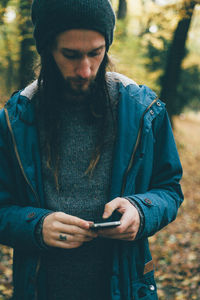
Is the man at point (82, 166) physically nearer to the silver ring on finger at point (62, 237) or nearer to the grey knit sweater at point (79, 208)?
the grey knit sweater at point (79, 208)

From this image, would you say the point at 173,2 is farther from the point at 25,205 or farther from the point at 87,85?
the point at 25,205

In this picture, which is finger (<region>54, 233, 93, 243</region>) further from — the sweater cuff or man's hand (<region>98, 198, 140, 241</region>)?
the sweater cuff

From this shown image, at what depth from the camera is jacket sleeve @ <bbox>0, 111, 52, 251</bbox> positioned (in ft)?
5.08

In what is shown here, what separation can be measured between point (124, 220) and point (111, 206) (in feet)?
0.32

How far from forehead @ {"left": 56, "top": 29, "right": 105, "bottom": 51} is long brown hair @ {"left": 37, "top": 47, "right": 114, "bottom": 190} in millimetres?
189

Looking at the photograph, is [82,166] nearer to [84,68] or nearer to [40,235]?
[40,235]

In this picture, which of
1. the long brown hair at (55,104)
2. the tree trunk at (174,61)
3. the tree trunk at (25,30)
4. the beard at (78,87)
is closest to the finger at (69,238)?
the long brown hair at (55,104)

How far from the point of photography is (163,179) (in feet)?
5.84

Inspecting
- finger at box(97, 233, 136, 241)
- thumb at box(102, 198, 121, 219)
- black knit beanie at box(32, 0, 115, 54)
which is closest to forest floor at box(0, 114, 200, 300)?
finger at box(97, 233, 136, 241)

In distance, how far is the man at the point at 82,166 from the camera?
1582 mm

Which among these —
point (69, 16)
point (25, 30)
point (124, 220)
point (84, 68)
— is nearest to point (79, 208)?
point (124, 220)

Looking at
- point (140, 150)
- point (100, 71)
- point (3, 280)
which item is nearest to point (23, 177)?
point (140, 150)

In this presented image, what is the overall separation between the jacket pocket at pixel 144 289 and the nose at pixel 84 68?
130cm

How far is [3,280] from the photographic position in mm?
4129
